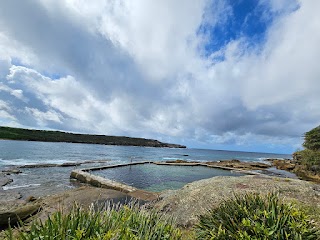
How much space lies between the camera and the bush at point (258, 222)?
3289 millimetres

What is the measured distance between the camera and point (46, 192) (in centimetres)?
1691

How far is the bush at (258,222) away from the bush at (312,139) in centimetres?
4446

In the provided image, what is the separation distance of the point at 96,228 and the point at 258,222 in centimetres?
259

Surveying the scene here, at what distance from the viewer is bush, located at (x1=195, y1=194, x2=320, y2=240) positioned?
10.8ft

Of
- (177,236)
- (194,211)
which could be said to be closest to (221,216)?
(177,236)

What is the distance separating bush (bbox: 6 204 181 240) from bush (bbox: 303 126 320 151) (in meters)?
46.2

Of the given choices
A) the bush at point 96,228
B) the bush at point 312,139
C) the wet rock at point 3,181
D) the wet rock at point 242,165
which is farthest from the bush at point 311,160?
the wet rock at point 3,181

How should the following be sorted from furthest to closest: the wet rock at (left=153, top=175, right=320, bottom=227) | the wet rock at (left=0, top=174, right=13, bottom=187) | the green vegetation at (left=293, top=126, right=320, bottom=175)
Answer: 1. the green vegetation at (left=293, top=126, right=320, bottom=175)
2. the wet rock at (left=0, top=174, right=13, bottom=187)
3. the wet rock at (left=153, top=175, right=320, bottom=227)

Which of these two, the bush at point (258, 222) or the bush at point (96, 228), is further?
the bush at point (258, 222)

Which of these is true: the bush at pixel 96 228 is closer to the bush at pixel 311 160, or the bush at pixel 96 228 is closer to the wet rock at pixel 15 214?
the wet rock at pixel 15 214

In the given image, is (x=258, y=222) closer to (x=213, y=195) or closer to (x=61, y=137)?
(x=213, y=195)

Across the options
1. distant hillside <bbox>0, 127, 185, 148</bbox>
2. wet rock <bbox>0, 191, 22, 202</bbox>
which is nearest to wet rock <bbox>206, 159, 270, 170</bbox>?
wet rock <bbox>0, 191, 22, 202</bbox>

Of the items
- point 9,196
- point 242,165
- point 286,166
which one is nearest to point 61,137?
point 242,165

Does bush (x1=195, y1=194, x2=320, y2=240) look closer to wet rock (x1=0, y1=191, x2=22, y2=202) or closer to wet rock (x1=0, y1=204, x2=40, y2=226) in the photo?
wet rock (x1=0, y1=204, x2=40, y2=226)
